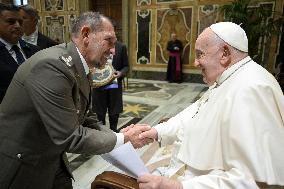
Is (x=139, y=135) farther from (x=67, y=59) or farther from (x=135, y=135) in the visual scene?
(x=67, y=59)

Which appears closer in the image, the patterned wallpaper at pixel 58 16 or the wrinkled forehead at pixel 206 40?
the wrinkled forehead at pixel 206 40

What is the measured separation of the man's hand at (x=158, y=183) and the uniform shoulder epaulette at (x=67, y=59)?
0.80 metres

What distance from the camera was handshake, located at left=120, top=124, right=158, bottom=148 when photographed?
209cm

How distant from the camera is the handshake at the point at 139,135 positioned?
2.09m

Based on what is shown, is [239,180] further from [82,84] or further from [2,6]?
[2,6]

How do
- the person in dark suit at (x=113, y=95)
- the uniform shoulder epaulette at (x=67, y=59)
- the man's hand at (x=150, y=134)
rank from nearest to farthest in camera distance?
the uniform shoulder epaulette at (x=67, y=59)
the man's hand at (x=150, y=134)
the person in dark suit at (x=113, y=95)

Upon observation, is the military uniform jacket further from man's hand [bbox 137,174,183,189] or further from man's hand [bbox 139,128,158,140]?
man's hand [bbox 139,128,158,140]

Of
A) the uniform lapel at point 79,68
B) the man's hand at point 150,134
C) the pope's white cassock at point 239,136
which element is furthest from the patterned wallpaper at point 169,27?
the uniform lapel at point 79,68

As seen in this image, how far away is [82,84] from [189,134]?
2.54 feet

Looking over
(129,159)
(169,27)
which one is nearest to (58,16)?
(169,27)

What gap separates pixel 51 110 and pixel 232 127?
39.2 inches

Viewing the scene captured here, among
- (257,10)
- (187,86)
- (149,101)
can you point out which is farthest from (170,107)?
(257,10)

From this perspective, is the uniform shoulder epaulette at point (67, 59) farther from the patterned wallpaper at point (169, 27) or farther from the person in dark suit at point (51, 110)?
the patterned wallpaper at point (169, 27)

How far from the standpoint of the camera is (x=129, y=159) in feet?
5.22
